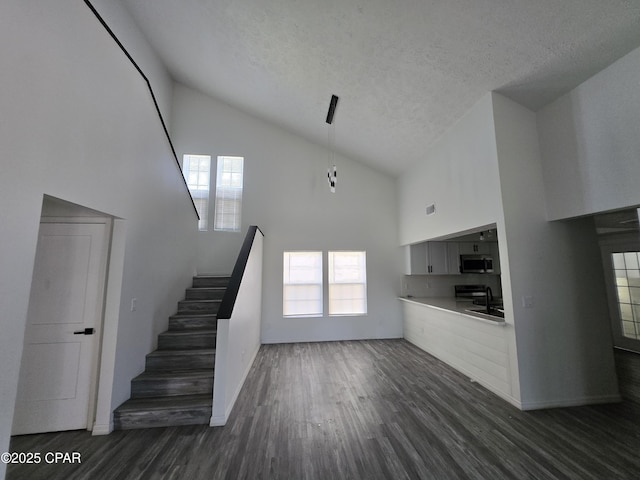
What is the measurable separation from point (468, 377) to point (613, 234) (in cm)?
411

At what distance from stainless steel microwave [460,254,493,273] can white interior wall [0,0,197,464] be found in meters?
5.38

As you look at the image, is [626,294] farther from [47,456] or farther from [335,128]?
[47,456]

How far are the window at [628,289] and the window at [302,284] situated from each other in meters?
5.70

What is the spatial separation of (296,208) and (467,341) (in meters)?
4.01

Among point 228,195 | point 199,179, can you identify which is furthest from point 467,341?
point 199,179

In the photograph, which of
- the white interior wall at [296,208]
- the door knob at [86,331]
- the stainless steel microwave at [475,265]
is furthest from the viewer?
the white interior wall at [296,208]

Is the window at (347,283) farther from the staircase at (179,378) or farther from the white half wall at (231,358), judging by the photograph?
the staircase at (179,378)

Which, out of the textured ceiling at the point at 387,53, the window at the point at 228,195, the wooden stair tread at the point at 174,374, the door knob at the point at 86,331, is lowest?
the wooden stair tread at the point at 174,374

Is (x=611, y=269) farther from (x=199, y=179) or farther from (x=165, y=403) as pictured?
(x=199, y=179)

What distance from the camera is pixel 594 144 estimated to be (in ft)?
8.50

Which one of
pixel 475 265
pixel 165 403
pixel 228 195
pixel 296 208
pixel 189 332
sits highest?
pixel 228 195

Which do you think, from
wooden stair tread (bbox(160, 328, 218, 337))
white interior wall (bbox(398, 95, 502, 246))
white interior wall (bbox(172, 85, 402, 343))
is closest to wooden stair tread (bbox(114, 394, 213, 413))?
wooden stair tread (bbox(160, 328, 218, 337))

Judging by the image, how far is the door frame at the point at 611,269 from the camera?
4.44 metres

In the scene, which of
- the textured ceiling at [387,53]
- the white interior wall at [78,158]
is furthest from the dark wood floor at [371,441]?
the textured ceiling at [387,53]
